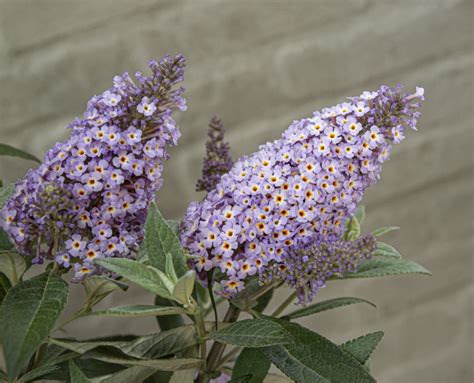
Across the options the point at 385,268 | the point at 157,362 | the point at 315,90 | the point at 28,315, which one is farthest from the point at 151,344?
the point at 315,90

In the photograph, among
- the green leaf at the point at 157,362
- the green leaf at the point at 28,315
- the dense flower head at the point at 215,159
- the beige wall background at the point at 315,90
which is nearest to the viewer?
the green leaf at the point at 28,315

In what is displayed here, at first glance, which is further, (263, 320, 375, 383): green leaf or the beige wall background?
the beige wall background

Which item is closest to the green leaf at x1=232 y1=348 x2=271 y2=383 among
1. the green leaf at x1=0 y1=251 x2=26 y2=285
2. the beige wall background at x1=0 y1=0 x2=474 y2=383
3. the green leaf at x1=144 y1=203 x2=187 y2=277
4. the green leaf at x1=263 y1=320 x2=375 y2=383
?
the green leaf at x1=263 y1=320 x2=375 y2=383

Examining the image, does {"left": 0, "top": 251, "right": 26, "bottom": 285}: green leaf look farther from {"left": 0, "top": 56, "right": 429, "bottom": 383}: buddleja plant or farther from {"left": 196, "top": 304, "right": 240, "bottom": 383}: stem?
{"left": 196, "top": 304, "right": 240, "bottom": 383}: stem

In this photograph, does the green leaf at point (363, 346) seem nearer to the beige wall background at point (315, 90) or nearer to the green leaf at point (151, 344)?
the green leaf at point (151, 344)

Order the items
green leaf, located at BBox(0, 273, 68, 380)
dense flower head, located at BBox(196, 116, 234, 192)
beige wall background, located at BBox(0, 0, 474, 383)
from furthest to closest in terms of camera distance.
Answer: beige wall background, located at BBox(0, 0, 474, 383) < dense flower head, located at BBox(196, 116, 234, 192) < green leaf, located at BBox(0, 273, 68, 380)

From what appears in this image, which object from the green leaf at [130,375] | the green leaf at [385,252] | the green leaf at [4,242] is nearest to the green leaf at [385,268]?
the green leaf at [385,252]
